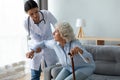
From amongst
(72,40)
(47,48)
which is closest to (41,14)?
(47,48)

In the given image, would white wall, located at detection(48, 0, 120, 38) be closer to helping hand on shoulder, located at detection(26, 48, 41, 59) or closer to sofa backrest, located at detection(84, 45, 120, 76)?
sofa backrest, located at detection(84, 45, 120, 76)

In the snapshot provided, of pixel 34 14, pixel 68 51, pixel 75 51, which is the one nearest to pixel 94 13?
pixel 34 14

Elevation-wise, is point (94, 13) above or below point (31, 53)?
above

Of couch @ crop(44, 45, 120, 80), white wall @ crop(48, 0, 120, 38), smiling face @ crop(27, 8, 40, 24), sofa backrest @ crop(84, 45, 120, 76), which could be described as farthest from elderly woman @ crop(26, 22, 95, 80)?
white wall @ crop(48, 0, 120, 38)

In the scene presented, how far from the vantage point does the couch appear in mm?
2734

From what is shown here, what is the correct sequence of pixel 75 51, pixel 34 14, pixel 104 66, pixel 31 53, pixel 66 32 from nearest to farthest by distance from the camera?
pixel 75 51
pixel 66 32
pixel 31 53
pixel 34 14
pixel 104 66

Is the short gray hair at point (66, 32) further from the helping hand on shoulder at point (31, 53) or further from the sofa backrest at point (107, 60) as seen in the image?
the sofa backrest at point (107, 60)

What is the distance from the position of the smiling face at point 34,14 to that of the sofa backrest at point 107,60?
80cm

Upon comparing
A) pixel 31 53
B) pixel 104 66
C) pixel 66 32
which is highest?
pixel 66 32

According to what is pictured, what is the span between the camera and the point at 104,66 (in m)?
2.88

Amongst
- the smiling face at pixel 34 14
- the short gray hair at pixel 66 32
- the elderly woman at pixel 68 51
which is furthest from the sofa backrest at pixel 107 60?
the smiling face at pixel 34 14

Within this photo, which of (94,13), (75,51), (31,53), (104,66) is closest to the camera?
(75,51)

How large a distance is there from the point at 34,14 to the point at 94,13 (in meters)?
2.58

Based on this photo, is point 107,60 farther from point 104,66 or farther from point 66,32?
point 66,32
